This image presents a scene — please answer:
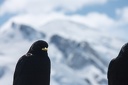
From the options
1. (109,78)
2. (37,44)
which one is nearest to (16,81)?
(37,44)

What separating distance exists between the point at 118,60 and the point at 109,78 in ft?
2.60

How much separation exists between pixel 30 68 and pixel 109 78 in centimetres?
249

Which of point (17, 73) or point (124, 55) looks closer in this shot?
point (124, 55)

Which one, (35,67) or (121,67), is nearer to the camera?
(121,67)

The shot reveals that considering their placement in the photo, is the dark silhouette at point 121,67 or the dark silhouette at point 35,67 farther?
the dark silhouette at point 35,67

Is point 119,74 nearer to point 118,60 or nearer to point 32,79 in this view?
point 118,60

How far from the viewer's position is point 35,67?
17.0m

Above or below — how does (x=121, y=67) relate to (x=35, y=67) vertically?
below

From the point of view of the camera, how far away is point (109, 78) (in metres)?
16.7

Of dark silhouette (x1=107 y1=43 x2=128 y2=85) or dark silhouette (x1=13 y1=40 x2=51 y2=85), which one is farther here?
dark silhouette (x1=13 y1=40 x2=51 y2=85)

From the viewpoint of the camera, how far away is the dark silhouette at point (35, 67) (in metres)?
16.9

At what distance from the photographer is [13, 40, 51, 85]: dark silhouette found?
16.9 meters

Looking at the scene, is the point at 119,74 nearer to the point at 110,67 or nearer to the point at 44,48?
the point at 110,67

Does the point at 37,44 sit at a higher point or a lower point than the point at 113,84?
higher
